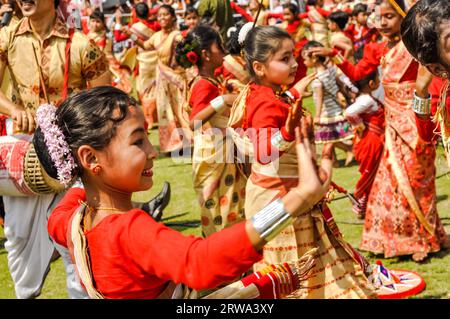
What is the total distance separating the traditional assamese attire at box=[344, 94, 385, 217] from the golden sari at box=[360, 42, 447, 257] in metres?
0.93

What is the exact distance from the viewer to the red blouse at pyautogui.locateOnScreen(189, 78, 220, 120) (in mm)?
5293

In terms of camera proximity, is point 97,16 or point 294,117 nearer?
point 294,117

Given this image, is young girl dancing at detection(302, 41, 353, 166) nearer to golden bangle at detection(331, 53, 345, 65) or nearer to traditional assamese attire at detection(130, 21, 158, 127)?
golden bangle at detection(331, 53, 345, 65)

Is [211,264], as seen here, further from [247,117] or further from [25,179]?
[25,179]

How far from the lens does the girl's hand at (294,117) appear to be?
2.50m

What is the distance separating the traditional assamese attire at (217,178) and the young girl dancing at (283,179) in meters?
1.20

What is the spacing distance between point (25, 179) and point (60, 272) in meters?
1.66

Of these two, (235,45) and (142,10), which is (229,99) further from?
(142,10)

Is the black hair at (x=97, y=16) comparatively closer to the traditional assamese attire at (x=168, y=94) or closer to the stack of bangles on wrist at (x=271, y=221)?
the traditional assamese attire at (x=168, y=94)

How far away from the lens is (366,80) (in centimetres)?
699

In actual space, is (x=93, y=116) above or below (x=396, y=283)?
above

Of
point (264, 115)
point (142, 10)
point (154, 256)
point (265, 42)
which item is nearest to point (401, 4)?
point (265, 42)

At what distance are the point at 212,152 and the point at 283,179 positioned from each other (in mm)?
1531

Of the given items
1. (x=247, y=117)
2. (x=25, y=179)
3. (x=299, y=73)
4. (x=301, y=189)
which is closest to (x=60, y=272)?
→ (x=25, y=179)
